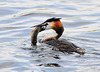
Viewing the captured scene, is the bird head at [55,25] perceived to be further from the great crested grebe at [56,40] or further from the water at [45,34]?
the water at [45,34]

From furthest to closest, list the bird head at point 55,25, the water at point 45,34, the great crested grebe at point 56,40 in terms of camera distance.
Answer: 1. the bird head at point 55,25
2. the great crested grebe at point 56,40
3. the water at point 45,34

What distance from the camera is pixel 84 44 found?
906cm

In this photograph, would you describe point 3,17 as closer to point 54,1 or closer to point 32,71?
point 54,1

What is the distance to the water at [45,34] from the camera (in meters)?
7.11

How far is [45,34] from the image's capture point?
10633mm

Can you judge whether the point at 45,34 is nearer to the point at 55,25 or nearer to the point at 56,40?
the point at 55,25

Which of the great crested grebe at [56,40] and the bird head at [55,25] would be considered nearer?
the great crested grebe at [56,40]

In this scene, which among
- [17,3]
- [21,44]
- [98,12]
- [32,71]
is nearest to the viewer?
[32,71]

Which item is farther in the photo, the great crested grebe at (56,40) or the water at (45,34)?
the great crested grebe at (56,40)

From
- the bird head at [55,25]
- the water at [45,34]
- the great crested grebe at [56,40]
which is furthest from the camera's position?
the bird head at [55,25]

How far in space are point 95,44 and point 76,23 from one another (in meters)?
3.38

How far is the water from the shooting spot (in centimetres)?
711

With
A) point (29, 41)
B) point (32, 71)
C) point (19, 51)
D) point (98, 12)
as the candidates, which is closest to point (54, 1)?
point (98, 12)

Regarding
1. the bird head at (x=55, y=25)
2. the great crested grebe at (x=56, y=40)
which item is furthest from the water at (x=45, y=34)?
the bird head at (x=55, y=25)
